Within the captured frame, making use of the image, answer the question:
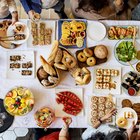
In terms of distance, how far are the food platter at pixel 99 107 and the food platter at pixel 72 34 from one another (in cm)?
24

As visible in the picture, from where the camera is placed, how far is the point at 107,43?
5.08 ft

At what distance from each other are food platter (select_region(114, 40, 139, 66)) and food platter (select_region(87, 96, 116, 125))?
0.57 feet

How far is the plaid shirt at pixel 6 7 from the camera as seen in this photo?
1521 mm

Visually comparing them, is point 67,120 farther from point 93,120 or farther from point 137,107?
point 137,107

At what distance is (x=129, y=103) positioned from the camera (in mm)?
1527

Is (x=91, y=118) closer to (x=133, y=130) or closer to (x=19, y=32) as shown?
(x=133, y=130)

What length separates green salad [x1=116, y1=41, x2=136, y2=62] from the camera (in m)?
1.53

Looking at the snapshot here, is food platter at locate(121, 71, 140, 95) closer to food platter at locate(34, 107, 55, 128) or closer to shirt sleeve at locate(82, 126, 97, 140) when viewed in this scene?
shirt sleeve at locate(82, 126, 97, 140)

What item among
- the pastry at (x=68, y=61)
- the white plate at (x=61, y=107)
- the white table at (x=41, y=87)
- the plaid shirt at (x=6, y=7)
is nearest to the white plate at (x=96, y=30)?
the white table at (x=41, y=87)

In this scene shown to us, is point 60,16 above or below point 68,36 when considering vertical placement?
above

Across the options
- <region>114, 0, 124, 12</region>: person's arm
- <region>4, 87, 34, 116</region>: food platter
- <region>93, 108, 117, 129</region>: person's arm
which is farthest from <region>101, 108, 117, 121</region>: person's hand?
<region>114, 0, 124, 12</region>: person's arm

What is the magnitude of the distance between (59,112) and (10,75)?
10.5 inches

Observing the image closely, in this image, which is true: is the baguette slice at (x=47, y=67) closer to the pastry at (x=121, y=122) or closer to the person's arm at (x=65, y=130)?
the person's arm at (x=65, y=130)

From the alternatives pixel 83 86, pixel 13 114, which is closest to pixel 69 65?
pixel 83 86
